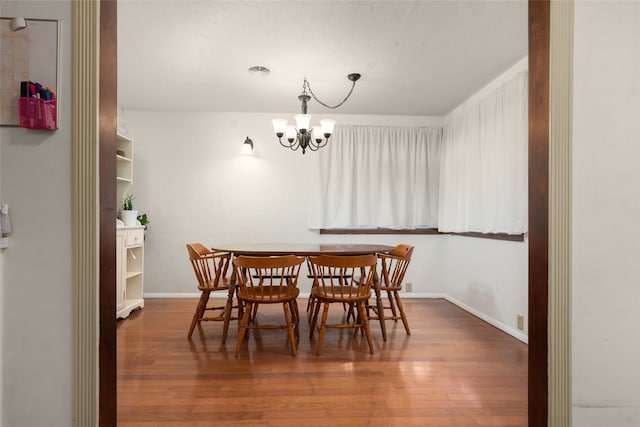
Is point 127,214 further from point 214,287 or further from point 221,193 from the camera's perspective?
point 214,287

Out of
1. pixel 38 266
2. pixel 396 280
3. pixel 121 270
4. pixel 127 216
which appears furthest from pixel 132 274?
pixel 38 266

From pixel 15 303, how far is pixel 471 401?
2234 mm

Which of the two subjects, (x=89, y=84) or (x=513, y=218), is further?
(x=513, y=218)

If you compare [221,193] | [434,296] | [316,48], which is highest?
[316,48]

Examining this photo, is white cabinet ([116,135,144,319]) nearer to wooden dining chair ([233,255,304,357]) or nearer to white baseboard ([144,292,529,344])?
white baseboard ([144,292,529,344])

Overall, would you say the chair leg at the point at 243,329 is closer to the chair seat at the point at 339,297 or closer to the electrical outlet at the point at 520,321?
the chair seat at the point at 339,297

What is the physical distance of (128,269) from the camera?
13.9 ft

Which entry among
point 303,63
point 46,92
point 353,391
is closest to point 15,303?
point 46,92

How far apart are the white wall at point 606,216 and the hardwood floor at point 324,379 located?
0.62 meters

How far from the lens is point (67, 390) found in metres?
1.29

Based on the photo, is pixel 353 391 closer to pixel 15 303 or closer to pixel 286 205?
pixel 15 303

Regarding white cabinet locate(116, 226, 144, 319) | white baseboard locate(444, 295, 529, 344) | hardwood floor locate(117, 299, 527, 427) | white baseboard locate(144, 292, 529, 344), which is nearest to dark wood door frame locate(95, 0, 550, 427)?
hardwood floor locate(117, 299, 527, 427)

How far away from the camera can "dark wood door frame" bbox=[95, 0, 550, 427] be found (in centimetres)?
134

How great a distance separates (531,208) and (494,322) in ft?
8.54
